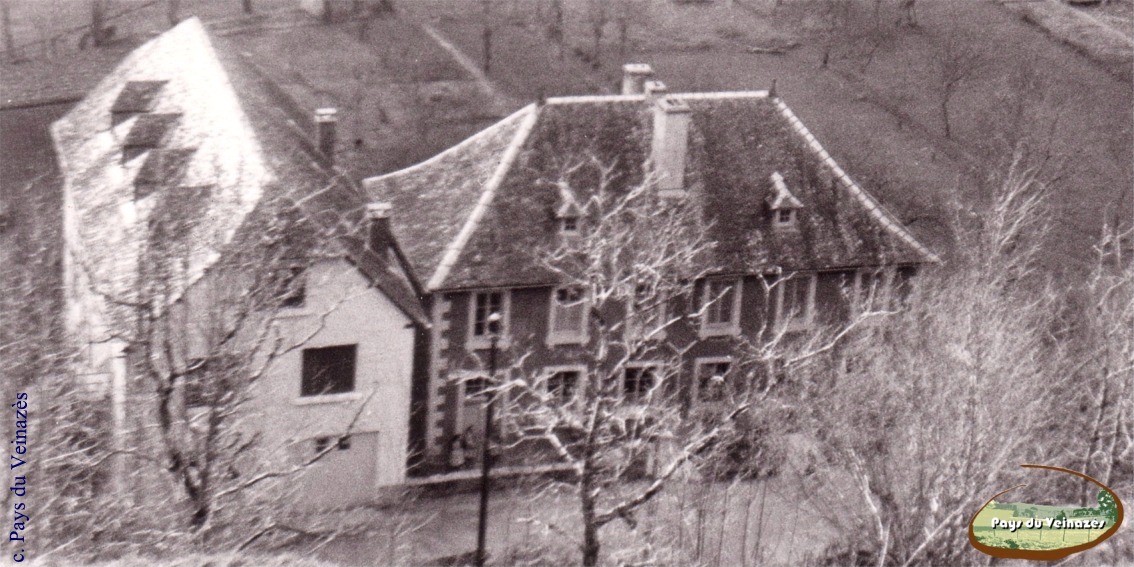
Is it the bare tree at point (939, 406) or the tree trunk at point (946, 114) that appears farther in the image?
the tree trunk at point (946, 114)

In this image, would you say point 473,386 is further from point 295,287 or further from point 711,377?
point 295,287

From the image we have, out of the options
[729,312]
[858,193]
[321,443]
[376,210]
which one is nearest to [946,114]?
[858,193]

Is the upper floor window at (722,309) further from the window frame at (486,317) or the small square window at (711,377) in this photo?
the window frame at (486,317)

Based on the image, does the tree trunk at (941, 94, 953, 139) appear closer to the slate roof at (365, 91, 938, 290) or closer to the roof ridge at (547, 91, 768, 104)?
the slate roof at (365, 91, 938, 290)

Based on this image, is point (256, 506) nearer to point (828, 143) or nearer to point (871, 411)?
point (871, 411)

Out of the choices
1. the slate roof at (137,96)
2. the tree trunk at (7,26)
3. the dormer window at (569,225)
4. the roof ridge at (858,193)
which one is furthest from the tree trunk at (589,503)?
the tree trunk at (7,26)
